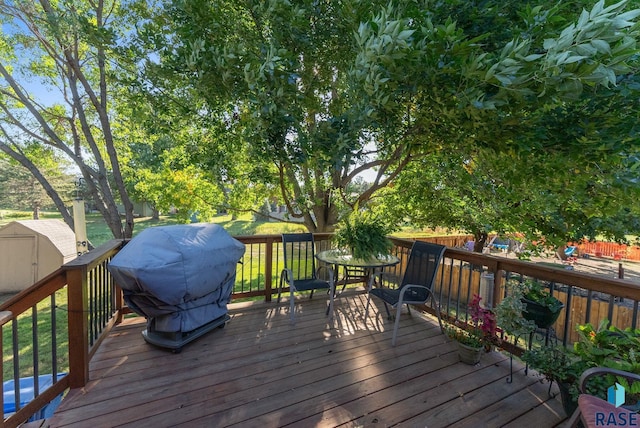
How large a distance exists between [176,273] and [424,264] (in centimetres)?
264

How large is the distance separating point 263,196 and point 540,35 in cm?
566

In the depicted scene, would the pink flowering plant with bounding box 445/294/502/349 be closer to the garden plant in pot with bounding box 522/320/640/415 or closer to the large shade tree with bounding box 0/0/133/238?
the garden plant in pot with bounding box 522/320/640/415

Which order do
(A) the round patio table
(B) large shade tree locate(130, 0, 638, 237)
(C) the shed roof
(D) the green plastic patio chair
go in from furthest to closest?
(C) the shed roof → (A) the round patio table → (D) the green plastic patio chair → (B) large shade tree locate(130, 0, 638, 237)

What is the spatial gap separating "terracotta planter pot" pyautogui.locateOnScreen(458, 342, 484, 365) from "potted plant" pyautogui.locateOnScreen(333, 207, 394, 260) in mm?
1324

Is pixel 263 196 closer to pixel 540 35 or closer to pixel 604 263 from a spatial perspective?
pixel 540 35

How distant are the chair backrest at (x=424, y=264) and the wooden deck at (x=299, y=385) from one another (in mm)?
598

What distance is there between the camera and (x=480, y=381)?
2.41m

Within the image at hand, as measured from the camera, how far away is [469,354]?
262 cm

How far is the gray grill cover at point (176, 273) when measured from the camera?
2.34m

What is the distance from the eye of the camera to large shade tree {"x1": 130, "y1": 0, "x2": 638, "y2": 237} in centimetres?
156

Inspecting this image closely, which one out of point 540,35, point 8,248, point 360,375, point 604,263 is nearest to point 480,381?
point 360,375

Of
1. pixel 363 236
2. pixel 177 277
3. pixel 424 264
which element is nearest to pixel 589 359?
pixel 424 264

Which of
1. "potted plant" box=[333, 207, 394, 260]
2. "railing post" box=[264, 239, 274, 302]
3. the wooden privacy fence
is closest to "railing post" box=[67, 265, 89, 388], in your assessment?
"railing post" box=[264, 239, 274, 302]

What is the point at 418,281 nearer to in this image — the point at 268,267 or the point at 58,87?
the point at 268,267
